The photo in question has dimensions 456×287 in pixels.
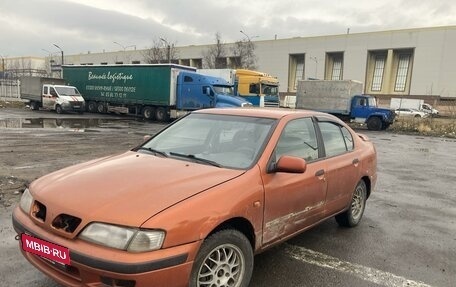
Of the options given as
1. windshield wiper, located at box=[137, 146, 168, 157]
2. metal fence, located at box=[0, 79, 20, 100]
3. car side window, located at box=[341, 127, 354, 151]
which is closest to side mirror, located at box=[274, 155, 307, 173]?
windshield wiper, located at box=[137, 146, 168, 157]

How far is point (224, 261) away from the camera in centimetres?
314

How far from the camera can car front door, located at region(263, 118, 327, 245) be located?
359 centimetres

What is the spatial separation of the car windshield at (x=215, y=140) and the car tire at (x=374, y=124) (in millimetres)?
25164

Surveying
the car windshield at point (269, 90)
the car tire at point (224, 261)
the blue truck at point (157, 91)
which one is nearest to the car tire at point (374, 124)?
the car windshield at point (269, 90)

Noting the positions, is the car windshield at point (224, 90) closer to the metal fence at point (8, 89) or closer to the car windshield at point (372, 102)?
the car windshield at point (372, 102)

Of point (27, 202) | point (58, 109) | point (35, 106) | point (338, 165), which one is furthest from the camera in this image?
point (35, 106)

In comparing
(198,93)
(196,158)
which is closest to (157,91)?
(198,93)

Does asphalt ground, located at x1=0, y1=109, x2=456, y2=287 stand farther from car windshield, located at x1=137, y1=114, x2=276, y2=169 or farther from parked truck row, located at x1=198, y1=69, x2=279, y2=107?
parked truck row, located at x1=198, y1=69, x2=279, y2=107

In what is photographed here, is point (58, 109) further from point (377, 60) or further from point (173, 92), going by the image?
point (377, 60)

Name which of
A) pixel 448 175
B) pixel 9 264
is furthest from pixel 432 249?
pixel 448 175

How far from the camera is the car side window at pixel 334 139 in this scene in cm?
A: 471

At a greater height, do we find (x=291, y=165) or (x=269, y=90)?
(x=269, y=90)

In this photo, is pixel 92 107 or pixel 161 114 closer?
pixel 161 114

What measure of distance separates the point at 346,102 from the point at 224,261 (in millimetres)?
28331
